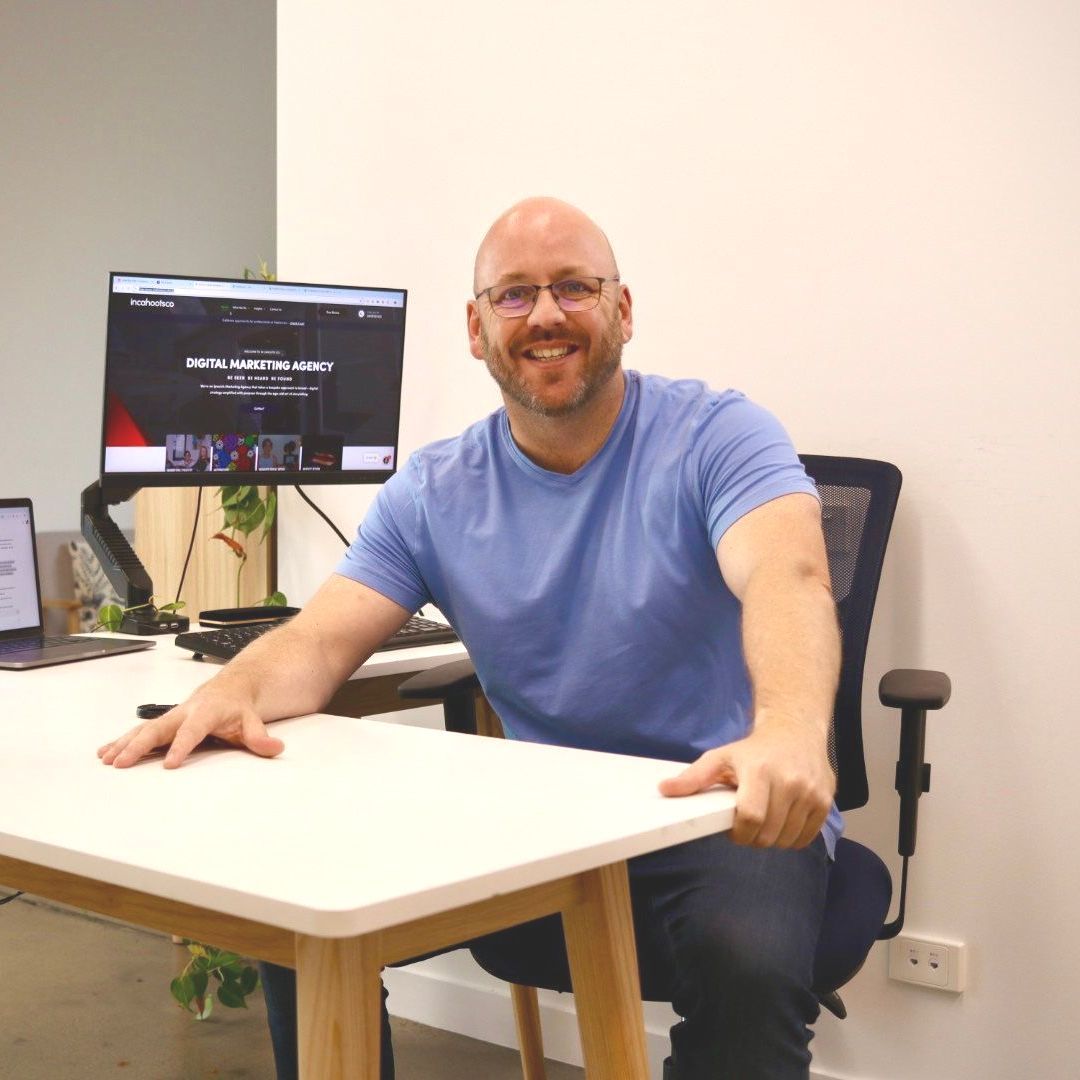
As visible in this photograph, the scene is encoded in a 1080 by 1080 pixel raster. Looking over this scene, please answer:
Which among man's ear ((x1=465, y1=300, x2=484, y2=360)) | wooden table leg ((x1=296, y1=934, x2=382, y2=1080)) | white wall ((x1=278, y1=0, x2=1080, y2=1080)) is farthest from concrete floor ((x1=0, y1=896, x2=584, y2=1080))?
wooden table leg ((x1=296, y1=934, x2=382, y2=1080))

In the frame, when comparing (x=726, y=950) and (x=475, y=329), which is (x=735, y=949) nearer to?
(x=726, y=950)

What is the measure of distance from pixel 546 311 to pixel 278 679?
617mm

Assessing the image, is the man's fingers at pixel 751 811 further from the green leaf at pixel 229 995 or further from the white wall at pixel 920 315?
the green leaf at pixel 229 995

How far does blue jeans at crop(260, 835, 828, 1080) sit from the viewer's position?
4.09 feet

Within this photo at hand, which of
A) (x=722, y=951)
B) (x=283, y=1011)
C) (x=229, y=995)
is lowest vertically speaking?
(x=229, y=995)

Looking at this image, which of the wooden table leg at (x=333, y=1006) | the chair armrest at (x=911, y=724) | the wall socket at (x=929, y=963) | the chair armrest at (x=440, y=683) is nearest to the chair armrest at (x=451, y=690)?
the chair armrest at (x=440, y=683)

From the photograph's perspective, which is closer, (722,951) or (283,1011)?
(722,951)

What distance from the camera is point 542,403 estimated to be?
1728 mm

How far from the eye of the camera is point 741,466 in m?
1.57

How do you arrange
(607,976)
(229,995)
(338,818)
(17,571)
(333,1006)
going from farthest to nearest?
(229,995), (17,571), (607,976), (338,818), (333,1006)

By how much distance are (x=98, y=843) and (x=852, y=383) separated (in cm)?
151

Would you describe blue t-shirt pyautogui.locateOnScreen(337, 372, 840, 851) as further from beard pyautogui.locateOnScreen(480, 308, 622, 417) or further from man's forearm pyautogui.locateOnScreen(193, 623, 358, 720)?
man's forearm pyautogui.locateOnScreen(193, 623, 358, 720)

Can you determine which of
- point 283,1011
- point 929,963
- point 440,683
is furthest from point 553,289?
point 929,963

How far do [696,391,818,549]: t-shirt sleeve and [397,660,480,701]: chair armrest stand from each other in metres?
0.48
